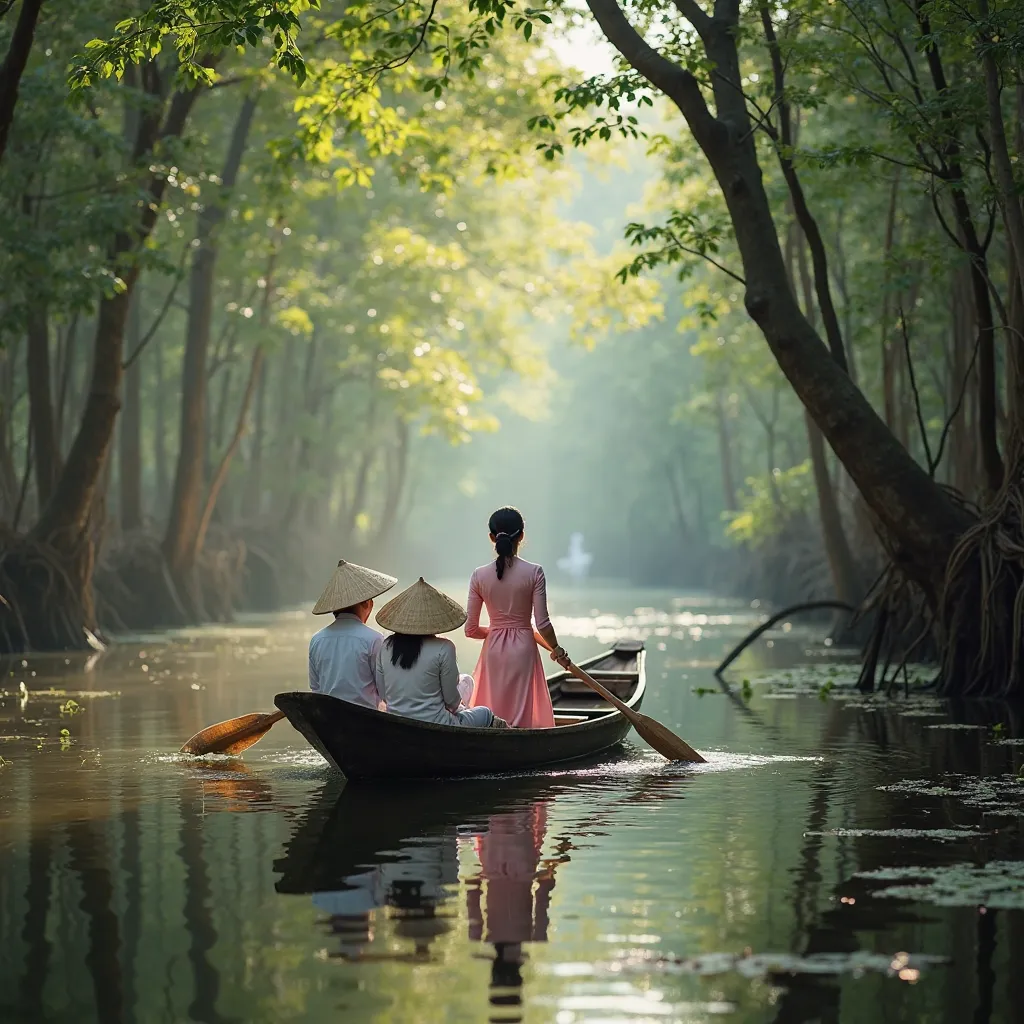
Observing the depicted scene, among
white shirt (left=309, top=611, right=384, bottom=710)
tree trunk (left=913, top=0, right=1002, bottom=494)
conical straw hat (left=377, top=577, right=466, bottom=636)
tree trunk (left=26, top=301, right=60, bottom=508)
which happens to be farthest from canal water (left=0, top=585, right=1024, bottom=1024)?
tree trunk (left=26, top=301, right=60, bottom=508)

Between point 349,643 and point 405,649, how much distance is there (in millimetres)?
324

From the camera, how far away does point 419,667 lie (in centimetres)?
1053

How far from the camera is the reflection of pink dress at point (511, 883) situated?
6516 mm

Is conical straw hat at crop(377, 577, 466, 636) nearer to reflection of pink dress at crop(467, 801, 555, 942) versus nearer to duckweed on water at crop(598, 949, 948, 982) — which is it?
reflection of pink dress at crop(467, 801, 555, 942)

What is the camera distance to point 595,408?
74500mm

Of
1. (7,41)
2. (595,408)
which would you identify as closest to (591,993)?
(7,41)

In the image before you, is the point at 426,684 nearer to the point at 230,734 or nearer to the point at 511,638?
the point at 511,638

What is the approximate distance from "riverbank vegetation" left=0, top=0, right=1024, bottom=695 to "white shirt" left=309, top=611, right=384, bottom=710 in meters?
4.50

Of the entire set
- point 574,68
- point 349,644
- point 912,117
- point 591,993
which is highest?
point 574,68

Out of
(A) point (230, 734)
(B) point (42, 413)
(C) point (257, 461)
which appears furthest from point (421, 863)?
(C) point (257, 461)

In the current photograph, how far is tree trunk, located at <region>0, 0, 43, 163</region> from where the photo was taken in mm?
13023

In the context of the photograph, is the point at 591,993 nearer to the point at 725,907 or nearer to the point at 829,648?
the point at 725,907

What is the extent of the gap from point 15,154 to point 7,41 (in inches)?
62.2

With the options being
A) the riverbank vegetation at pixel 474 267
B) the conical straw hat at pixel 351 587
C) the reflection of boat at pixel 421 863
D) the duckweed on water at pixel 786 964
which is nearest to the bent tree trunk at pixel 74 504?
the riverbank vegetation at pixel 474 267
